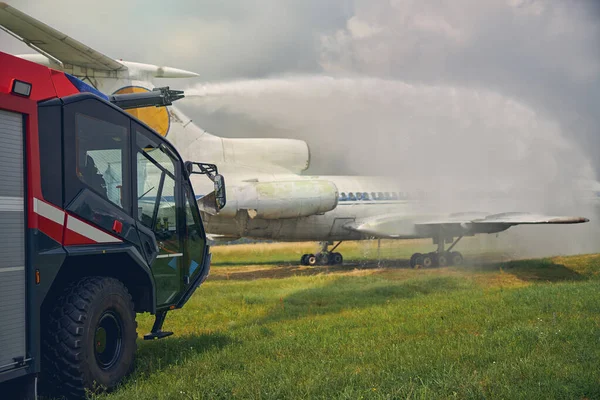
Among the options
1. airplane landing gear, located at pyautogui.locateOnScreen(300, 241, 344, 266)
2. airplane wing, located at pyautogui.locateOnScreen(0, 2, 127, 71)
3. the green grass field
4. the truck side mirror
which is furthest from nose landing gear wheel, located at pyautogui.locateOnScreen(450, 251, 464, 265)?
the truck side mirror

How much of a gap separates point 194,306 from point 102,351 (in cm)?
762

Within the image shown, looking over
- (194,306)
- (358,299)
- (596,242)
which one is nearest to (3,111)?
(194,306)

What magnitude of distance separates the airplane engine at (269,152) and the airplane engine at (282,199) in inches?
34.7

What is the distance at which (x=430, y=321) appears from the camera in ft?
32.6

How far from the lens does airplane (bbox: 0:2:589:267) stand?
574 inches

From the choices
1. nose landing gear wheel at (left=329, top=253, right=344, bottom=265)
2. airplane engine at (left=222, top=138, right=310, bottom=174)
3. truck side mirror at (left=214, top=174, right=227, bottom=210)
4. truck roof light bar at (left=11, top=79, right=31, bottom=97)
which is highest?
airplane engine at (left=222, top=138, right=310, bottom=174)

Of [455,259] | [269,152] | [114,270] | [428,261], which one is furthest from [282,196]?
[114,270]

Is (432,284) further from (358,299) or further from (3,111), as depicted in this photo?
(3,111)

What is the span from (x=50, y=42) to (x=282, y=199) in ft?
35.9

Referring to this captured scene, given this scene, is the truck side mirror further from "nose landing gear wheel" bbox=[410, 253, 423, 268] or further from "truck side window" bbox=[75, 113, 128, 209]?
"nose landing gear wheel" bbox=[410, 253, 423, 268]

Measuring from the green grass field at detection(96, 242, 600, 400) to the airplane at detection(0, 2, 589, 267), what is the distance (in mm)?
6027

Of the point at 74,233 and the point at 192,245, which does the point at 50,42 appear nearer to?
the point at 192,245

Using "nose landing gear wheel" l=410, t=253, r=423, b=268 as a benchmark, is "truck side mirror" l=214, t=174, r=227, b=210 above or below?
above

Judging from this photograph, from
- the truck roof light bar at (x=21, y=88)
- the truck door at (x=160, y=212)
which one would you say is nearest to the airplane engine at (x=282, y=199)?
the truck door at (x=160, y=212)
